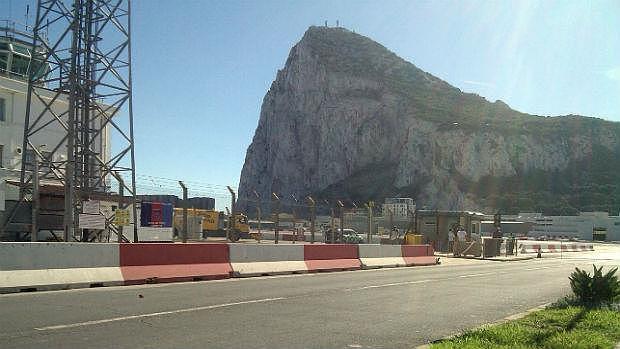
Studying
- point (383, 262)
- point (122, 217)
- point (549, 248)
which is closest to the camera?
point (122, 217)

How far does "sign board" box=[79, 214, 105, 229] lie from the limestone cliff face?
12611cm

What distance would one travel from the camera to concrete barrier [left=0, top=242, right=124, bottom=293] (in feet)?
38.3

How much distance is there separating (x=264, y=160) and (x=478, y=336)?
175 meters

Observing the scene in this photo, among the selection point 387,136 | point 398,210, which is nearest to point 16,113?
point 398,210

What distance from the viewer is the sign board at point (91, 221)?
18.4m

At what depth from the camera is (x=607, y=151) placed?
157250 millimetres

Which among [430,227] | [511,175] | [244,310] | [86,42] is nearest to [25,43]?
[86,42]

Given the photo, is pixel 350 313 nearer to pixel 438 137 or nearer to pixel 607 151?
pixel 438 137

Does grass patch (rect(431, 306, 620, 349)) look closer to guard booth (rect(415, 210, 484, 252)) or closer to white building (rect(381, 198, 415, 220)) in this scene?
white building (rect(381, 198, 415, 220))

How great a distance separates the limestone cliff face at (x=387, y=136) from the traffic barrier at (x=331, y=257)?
120657mm

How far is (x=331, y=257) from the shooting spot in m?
21.0

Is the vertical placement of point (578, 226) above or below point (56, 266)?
below

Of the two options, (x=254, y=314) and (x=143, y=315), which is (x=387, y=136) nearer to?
(x=254, y=314)

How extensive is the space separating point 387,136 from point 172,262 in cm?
14460
